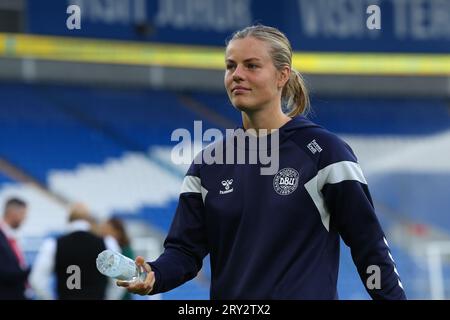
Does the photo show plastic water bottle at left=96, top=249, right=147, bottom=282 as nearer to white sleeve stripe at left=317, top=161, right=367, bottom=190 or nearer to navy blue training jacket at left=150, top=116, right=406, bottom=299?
navy blue training jacket at left=150, top=116, right=406, bottom=299

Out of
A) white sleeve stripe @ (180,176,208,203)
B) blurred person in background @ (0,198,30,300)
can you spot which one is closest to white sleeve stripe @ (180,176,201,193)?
white sleeve stripe @ (180,176,208,203)

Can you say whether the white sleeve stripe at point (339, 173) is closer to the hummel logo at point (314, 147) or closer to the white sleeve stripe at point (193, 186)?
the hummel logo at point (314, 147)

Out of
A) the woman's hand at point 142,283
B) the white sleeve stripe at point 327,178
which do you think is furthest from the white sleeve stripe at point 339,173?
the woman's hand at point 142,283

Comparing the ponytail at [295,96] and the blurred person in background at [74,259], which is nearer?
the ponytail at [295,96]

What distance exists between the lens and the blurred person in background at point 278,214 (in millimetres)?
2789

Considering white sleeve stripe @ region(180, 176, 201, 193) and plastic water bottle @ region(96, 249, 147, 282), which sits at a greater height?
white sleeve stripe @ region(180, 176, 201, 193)

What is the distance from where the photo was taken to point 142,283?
110 inches

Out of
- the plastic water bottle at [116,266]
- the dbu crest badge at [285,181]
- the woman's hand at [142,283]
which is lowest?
the woman's hand at [142,283]

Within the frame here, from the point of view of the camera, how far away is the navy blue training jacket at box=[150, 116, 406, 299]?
2.79 meters

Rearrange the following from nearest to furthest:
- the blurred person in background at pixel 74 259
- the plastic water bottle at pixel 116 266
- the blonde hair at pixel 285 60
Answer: the plastic water bottle at pixel 116 266 < the blonde hair at pixel 285 60 < the blurred person in background at pixel 74 259

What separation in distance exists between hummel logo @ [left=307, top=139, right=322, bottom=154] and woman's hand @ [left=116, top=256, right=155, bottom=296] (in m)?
Answer: 0.59

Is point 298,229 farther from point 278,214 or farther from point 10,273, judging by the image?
point 10,273

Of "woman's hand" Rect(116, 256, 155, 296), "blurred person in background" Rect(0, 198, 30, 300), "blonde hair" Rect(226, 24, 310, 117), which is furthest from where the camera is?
"blurred person in background" Rect(0, 198, 30, 300)
